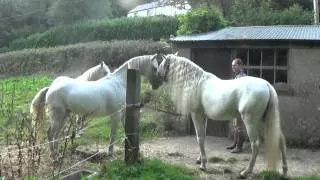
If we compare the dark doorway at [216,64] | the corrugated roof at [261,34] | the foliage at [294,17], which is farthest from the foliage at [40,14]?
the dark doorway at [216,64]

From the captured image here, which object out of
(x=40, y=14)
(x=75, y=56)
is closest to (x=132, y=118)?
(x=75, y=56)

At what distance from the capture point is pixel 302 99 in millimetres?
10148

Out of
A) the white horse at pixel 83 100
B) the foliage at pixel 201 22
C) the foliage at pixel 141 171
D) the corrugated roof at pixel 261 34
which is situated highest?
the foliage at pixel 201 22

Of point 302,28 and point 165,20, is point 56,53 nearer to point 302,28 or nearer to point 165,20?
point 165,20

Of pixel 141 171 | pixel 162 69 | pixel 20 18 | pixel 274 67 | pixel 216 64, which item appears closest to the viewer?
pixel 141 171

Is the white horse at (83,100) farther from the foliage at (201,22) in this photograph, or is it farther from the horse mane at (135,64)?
the foliage at (201,22)

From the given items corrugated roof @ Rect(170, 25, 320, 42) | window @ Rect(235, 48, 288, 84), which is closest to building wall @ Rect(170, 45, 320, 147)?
window @ Rect(235, 48, 288, 84)

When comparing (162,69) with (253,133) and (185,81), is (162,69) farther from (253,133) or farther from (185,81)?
(253,133)

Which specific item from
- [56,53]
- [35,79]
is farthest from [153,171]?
[56,53]

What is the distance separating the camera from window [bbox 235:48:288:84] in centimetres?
1042

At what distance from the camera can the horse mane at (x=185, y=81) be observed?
7.68 m

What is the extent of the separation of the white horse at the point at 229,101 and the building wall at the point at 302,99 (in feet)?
10.3

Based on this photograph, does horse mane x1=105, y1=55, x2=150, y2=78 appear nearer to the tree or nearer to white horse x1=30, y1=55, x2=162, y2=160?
white horse x1=30, y1=55, x2=162, y2=160

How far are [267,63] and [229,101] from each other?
3622 mm
